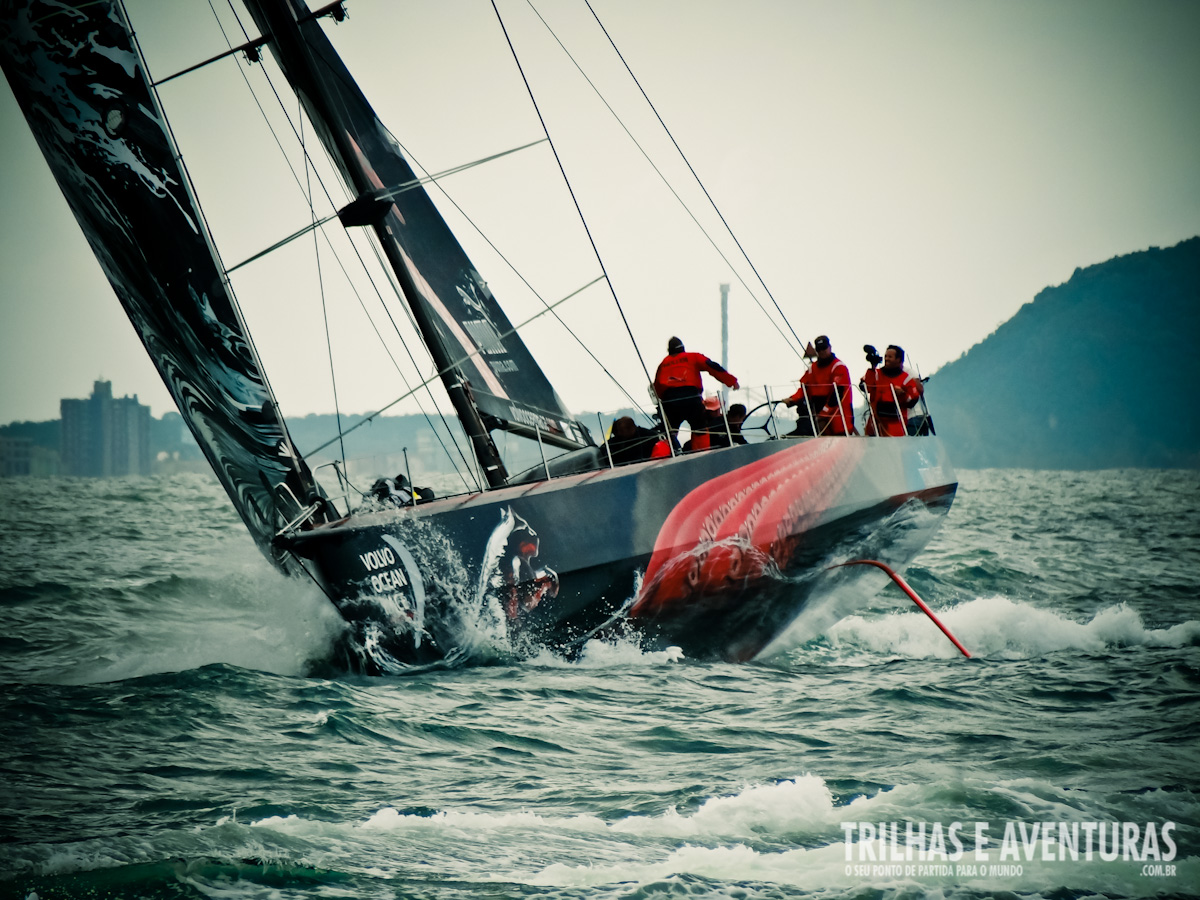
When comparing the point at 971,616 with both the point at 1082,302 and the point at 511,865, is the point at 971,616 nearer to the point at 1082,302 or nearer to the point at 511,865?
the point at 511,865

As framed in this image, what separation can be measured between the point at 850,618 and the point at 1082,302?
12184cm

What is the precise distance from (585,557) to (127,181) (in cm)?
393

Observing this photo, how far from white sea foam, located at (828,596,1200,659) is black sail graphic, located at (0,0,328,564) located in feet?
15.7

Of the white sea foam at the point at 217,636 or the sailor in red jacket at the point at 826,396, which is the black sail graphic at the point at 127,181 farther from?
the sailor in red jacket at the point at 826,396

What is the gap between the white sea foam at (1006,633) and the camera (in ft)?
24.2

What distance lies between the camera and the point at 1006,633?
26.3 feet

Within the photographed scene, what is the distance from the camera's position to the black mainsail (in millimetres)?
7137

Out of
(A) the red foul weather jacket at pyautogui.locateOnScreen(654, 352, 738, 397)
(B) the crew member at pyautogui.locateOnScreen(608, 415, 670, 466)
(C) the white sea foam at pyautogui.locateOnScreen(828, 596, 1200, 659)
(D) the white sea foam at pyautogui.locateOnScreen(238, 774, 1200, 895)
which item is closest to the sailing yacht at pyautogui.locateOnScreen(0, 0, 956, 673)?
(B) the crew member at pyautogui.locateOnScreen(608, 415, 670, 466)

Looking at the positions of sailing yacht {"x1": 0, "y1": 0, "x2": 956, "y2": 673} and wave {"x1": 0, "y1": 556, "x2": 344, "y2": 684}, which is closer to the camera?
sailing yacht {"x1": 0, "y1": 0, "x2": 956, "y2": 673}

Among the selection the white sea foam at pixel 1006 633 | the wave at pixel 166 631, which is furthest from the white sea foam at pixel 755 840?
the white sea foam at pixel 1006 633

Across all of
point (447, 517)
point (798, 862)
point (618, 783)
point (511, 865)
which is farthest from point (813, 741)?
point (447, 517)

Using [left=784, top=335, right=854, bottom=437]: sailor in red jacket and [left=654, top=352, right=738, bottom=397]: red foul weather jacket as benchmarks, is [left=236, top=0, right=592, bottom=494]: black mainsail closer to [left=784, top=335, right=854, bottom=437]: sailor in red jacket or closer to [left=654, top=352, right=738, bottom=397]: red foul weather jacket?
[left=654, top=352, right=738, bottom=397]: red foul weather jacket

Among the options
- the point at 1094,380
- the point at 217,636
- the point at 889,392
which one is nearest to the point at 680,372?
the point at 889,392

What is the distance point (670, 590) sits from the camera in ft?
20.6
